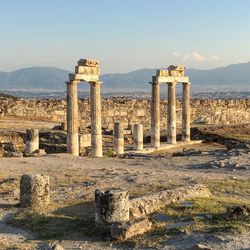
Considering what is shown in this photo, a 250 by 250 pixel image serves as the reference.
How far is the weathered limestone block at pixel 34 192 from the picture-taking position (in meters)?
12.8

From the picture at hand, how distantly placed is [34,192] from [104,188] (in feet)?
9.52

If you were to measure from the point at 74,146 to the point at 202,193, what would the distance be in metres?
11.4

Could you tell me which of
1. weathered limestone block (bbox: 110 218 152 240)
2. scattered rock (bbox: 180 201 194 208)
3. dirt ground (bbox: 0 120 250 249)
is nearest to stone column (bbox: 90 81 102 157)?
dirt ground (bbox: 0 120 250 249)

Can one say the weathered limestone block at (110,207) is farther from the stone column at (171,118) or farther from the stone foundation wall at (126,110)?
the stone foundation wall at (126,110)

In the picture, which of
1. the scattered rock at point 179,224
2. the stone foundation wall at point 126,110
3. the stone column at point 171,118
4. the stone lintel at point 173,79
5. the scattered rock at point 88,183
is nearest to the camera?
the scattered rock at point 179,224

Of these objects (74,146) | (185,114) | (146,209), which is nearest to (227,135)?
(185,114)

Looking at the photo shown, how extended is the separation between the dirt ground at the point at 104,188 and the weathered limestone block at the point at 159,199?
771mm

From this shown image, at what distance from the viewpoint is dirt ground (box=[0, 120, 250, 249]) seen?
1011cm

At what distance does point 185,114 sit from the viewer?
33.3 m

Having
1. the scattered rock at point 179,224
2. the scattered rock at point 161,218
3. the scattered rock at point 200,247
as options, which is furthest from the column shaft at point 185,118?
the scattered rock at point 200,247

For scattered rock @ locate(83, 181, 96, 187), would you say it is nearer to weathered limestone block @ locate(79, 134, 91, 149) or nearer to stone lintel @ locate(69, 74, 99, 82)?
stone lintel @ locate(69, 74, 99, 82)

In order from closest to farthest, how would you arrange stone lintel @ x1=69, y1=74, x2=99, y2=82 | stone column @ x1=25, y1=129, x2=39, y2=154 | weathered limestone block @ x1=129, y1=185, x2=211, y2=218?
weathered limestone block @ x1=129, y1=185, x2=211, y2=218 < stone lintel @ x1=69, y1=74, x2=99, y2=82 < stone column @ x1=25, y1=129, x2=39, y2=154

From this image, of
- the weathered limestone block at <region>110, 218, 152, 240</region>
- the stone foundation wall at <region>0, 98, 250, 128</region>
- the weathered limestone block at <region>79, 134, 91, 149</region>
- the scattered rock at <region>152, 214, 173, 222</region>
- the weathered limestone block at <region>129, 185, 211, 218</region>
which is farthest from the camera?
the stone foundation wall at <region>0, 98, 250, 128</region>

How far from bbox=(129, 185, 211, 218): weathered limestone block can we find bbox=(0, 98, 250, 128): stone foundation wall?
26347 mm
